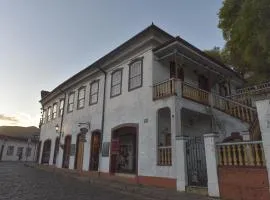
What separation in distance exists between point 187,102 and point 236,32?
17.7 feet

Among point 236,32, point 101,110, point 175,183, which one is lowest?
point 175,183

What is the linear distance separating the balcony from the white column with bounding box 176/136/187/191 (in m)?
2.39

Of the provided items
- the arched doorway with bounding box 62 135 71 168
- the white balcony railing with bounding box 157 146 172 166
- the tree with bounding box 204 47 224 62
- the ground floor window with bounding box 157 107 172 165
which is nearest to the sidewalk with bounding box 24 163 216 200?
the white balcony railing with bounding box 157 146 172 166

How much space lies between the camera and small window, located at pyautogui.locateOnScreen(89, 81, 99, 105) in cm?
1719

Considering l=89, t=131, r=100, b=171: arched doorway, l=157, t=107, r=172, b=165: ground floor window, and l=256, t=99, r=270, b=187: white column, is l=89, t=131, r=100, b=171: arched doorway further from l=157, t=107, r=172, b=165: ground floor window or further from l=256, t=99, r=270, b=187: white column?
l=256, t=99, r=270, b=187: white column

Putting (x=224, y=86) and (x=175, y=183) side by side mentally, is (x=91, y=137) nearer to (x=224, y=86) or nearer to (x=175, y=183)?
(x=175, y=183)

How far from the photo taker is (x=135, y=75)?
13.7 m

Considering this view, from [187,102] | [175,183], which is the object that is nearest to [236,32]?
[187,102]

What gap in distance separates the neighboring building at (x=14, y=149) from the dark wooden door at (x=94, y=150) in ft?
90.3

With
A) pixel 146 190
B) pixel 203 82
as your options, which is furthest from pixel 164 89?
pixel 203 82

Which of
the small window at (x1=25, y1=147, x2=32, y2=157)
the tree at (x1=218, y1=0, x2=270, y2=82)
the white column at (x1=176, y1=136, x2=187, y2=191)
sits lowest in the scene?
the white column at (x1=176, y1=136, x2=187, y2=191)

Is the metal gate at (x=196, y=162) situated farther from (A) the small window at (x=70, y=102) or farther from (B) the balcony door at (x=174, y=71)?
(A) the small window at (x=70, y=102)

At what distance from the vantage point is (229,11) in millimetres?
14703

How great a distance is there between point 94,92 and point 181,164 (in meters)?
10.1
